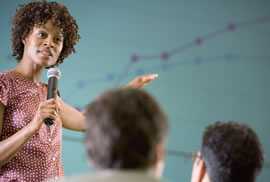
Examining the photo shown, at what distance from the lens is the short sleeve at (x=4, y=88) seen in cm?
158

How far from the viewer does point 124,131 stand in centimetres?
85

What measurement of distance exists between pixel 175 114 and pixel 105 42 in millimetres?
563

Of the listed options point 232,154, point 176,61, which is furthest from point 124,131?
point 176,61

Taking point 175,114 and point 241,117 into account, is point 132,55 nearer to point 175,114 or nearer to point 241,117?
point 175,114

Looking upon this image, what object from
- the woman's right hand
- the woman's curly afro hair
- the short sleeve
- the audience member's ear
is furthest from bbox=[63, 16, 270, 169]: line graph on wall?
the audience member's ear

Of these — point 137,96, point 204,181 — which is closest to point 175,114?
point 204,181

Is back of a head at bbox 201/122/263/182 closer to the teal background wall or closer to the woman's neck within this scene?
the woman's neck

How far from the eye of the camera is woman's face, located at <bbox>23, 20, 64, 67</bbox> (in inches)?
65.7

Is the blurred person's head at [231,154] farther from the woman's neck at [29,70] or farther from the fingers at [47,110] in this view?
the woman's neck at [29,70]

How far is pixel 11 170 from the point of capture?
1.57 meters

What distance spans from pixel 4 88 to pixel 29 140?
7.0 inches

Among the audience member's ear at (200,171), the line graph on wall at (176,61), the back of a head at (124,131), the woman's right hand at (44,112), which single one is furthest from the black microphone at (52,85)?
the line graph on wall at (176,61)

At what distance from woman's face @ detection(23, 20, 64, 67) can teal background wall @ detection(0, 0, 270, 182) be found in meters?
1.05

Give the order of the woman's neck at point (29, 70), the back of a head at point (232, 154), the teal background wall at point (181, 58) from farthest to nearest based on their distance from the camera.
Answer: the teal background wall at point (181, 58) < the woman's neck at point (29, 70) < the back of a head at point (232, 154)
